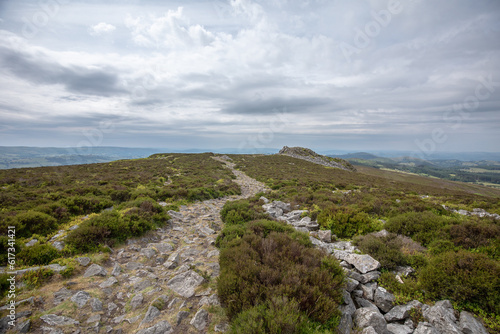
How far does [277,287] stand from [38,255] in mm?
7331

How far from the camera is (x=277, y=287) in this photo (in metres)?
4.41

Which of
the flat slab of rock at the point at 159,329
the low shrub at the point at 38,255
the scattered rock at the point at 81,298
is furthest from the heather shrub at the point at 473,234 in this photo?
the low shrub at the point at 38,255

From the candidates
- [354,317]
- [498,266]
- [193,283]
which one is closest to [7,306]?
[193,283]

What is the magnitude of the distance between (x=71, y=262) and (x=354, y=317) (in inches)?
311

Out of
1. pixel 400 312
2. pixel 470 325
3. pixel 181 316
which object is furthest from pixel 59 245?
pixel 470 325

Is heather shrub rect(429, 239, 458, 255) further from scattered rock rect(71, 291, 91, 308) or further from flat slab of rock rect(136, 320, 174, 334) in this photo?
A: scattered rock rect(71, 291, 91, 308)

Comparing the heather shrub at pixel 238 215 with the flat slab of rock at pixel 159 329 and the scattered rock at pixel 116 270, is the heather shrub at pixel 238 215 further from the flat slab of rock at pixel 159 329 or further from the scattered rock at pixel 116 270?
the flat slab of rock at pixel 159 329

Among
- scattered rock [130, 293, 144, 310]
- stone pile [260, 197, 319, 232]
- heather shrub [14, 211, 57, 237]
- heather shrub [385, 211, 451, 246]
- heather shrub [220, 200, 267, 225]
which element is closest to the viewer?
scattered rock [130, 293, 144, 310]

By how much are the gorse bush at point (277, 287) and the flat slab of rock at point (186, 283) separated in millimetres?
923

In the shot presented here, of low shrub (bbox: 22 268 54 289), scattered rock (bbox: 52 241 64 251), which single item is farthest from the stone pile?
scattered rock (bbox: 52 241 64 251)

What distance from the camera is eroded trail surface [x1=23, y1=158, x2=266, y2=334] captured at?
4352 mm

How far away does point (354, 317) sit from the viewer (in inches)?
179

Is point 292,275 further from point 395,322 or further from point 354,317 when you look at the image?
point 395,322

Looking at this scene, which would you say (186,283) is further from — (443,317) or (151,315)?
(443,317)
